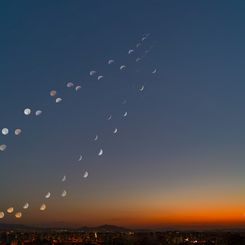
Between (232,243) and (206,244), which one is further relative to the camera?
(206,244)

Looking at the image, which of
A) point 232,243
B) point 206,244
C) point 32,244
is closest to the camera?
point 232,243

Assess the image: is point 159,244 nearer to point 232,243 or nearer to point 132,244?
point 132,244

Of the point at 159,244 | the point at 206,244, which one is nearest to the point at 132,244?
the point at 159,244

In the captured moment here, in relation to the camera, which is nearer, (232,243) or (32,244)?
(232,243)

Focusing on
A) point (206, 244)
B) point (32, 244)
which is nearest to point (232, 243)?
point (206, 244)

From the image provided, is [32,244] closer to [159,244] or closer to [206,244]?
[159,244]

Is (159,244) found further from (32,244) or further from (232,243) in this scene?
(32,244)

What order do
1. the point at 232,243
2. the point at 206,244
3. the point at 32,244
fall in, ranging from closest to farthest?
the point at 232,243, the point at 32,244, the point at 206,244

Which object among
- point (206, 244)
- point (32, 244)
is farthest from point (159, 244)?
point (32, 244)

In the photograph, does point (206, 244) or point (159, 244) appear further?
point (206, 244)
